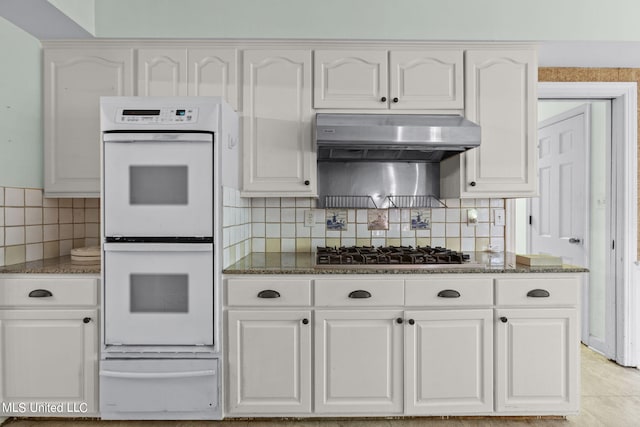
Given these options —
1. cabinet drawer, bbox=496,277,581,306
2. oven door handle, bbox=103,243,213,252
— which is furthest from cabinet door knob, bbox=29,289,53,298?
cabinet drawer, bbox=496,277,581,306

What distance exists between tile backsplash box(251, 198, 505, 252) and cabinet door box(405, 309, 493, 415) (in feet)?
2.85

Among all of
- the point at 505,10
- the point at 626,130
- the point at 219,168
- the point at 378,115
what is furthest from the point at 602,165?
the point at 219,168

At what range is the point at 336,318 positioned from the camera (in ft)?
7.54

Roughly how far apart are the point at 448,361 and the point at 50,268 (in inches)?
85.7

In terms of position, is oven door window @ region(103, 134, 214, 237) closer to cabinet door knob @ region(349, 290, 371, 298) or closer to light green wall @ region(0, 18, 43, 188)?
light green wall @ region(0, 18, 43, 188)

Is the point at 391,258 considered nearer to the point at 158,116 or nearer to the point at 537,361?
the point at 537,361

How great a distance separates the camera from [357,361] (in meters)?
2.31

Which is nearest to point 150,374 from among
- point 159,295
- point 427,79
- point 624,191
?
point 159,295

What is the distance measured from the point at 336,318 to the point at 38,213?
1922 millimetres

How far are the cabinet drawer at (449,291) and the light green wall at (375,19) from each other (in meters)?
1.45

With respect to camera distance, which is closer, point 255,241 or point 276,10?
point 276,10

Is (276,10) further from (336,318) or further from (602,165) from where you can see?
(602,165)

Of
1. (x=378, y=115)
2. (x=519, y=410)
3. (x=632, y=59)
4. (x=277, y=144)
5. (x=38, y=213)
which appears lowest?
(x=519, y=410)

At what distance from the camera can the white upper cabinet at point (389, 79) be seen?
8.68 ft
